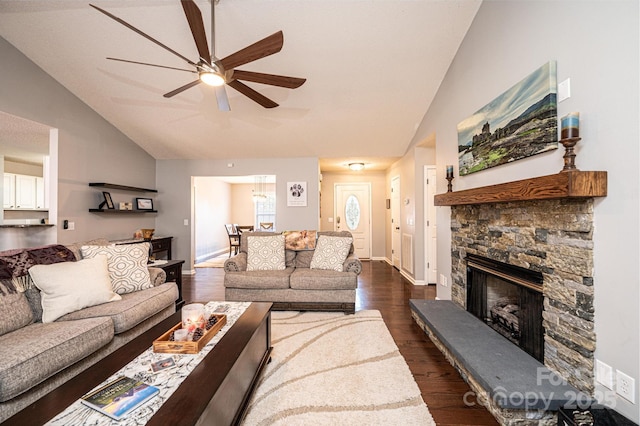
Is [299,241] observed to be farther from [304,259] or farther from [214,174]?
[214,174]

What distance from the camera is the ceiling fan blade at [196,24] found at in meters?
1.66

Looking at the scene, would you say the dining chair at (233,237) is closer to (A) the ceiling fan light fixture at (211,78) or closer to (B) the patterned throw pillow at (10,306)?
A: (B) the patterned throw pillow at (10,306)

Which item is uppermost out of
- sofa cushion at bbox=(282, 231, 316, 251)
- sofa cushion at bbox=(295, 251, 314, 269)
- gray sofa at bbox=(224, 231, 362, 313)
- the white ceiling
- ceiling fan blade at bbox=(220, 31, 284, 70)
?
the white ceiling

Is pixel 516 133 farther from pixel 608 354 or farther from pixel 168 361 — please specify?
pixel 168 361

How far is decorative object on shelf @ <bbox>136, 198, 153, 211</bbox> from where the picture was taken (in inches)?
209

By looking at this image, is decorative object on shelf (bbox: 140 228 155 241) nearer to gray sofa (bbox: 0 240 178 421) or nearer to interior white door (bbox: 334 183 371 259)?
gray sofa (bbox: 0 240 178 421)

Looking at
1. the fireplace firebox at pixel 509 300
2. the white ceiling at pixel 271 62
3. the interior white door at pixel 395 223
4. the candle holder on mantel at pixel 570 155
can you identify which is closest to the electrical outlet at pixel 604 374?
the fireplace firebox at pixel 509 300

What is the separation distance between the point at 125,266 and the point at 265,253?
5.17 feet

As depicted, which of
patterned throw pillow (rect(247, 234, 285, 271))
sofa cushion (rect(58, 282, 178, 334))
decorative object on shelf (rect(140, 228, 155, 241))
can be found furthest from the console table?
decorative object on shelf (rect(140, 228, 155, 241))

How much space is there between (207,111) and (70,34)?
162cm

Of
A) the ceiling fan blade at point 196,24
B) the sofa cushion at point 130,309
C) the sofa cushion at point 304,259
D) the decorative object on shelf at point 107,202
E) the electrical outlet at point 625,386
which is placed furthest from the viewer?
the decorative object on shelf at point 107,202

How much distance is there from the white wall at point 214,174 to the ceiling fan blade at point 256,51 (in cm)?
346

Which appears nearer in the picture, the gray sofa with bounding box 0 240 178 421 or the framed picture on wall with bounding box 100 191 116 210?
the gray sofa with bounding box 0 240 178 421

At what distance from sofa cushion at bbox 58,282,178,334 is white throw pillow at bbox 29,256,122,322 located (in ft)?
0.20
